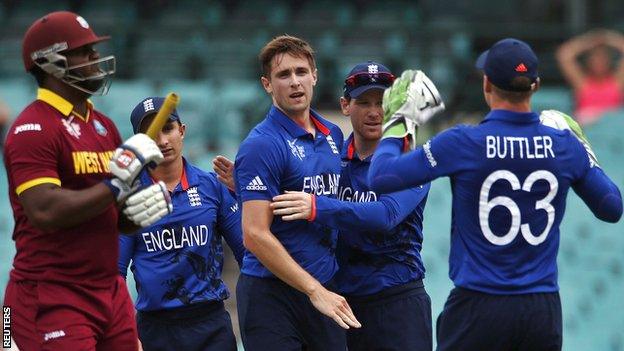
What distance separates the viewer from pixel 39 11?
627 inches

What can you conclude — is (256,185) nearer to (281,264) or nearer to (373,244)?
(281,264)

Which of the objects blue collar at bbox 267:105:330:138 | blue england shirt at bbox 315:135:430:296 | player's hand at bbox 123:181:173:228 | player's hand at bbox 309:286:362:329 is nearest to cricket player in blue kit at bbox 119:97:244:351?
blue england shirt at bbox 315:135:430:296

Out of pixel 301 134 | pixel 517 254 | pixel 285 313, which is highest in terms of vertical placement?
pixel 301 134

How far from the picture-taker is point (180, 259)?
6.41 m

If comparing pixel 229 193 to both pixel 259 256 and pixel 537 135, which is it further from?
pixel 537 135

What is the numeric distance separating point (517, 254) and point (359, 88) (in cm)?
148

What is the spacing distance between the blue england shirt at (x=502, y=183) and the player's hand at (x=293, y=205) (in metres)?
0.49

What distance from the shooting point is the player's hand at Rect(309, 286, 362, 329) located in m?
5.70

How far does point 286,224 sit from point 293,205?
0.25 m

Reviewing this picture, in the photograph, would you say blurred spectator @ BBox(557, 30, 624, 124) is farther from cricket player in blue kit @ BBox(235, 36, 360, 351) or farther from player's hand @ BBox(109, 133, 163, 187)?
player's hand @ BBox(109, 133, 163, 187)

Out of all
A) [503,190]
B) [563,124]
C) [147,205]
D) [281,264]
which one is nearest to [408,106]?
[503,190]

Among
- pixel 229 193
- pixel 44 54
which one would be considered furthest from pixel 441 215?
pixel 44 54

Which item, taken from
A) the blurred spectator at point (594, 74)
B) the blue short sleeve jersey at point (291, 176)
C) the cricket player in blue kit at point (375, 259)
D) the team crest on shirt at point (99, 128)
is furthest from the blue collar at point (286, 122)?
the blurred spectator at point (594, 74)

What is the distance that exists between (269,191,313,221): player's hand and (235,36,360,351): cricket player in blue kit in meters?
0.08
